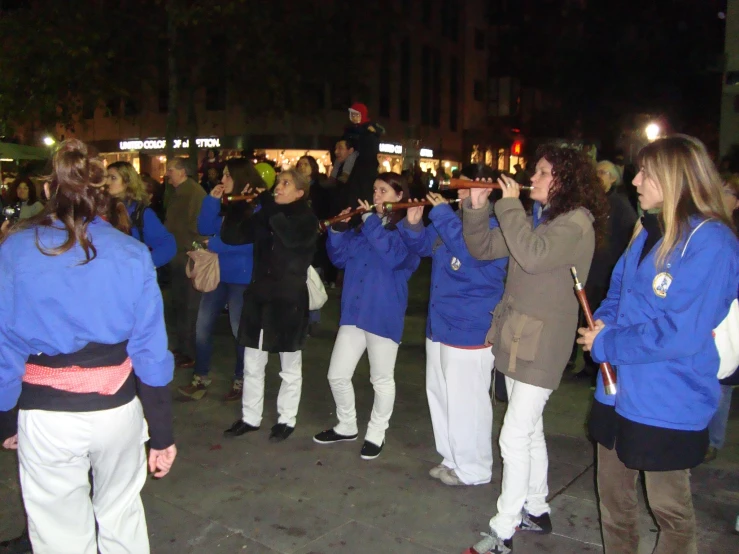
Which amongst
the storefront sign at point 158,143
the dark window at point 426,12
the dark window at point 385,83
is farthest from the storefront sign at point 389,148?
the storefront sign at point 158,143

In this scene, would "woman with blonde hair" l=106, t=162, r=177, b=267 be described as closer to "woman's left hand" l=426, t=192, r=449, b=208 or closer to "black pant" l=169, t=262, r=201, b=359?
"black pant" l=169, t=262, r=201, b=359

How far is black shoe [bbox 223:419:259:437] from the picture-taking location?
17.7ft

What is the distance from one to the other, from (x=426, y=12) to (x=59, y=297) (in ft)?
108

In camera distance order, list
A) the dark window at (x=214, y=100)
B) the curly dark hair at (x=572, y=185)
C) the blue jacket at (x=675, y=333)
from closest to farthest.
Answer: the blue jacket at (x=675, y=333) → the curly dark hair at (x=572, y=185) → the dark window at (x=214, y=100)

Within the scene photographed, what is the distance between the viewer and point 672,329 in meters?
2.62

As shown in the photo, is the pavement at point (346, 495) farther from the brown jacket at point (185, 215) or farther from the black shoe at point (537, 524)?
the brown jacket at point (185, 215)

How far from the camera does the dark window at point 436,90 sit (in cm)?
3428

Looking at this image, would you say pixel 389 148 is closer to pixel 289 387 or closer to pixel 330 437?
pixel 289 387

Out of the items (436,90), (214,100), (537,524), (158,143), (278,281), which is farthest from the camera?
(436,90)

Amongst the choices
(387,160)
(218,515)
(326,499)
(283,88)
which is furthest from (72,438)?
(387,160)

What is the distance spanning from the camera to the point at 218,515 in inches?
162

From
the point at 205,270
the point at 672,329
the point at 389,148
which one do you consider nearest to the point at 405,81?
the point at 389,148

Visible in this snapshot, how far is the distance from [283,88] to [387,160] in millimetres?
11647

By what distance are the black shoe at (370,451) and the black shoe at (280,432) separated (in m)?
0.62
